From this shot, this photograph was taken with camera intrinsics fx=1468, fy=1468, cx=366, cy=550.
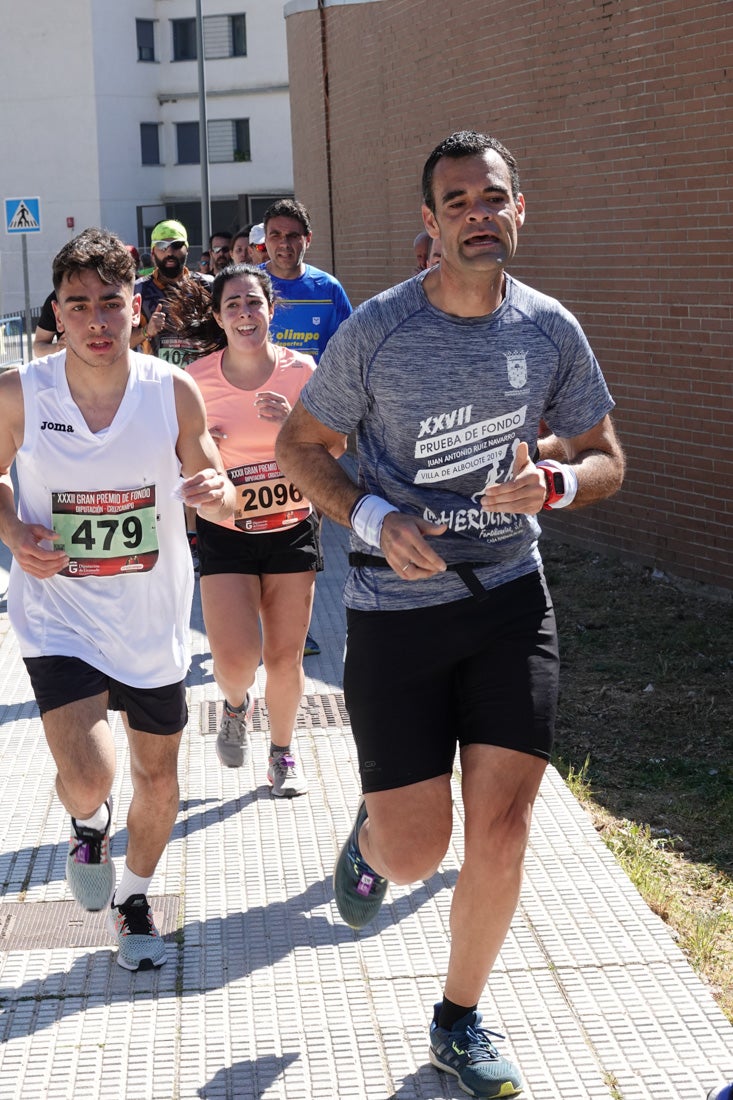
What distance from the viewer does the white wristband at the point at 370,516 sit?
3.57m

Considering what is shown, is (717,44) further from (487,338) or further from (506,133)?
(487,338)

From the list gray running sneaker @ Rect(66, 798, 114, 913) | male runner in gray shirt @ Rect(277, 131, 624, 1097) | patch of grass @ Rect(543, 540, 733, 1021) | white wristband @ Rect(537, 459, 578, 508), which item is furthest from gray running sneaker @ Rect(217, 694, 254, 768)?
white wristband @ Rect(537, 459, 578, 508)

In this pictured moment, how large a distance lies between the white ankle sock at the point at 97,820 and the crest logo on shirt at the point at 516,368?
71.1 inches

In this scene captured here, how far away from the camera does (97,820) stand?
4406 mm

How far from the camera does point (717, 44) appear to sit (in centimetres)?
865

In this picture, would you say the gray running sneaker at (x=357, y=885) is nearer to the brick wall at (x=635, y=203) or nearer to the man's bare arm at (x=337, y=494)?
the man's bare arm at (x=337, y=494)

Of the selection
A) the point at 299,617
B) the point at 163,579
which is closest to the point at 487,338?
the point at 163,579

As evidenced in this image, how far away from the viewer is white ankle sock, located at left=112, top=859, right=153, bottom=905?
4.55 meters

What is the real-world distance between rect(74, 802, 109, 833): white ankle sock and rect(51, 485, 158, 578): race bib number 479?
28.4 inches

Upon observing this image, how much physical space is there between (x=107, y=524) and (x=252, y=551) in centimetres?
170

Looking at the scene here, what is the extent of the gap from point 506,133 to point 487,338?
26.9 ft

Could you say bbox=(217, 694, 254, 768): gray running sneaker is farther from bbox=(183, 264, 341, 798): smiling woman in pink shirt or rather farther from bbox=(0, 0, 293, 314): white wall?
bbox=(0, 0, 293, 314): white wall

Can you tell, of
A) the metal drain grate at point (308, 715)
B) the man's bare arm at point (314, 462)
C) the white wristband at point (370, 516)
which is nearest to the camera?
the white wristband at point (370, 516)

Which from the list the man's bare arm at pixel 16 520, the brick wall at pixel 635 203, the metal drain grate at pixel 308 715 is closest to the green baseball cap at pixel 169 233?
the brick wall at pixel 635 203
